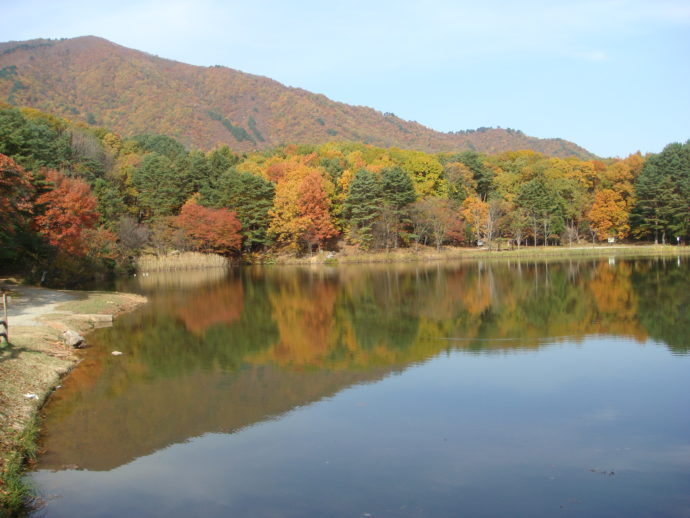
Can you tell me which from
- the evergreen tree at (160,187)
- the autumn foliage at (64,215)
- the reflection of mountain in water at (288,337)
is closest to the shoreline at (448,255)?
the evergreen tree at (160,187)

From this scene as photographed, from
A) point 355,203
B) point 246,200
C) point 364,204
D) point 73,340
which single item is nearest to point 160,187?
point 246,200

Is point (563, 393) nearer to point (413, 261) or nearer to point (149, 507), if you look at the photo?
point (149, 507)

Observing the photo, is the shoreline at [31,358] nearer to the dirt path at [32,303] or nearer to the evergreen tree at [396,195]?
the dirt path at [32,303]

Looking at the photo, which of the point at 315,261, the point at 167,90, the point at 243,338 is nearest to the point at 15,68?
the point at 167,90

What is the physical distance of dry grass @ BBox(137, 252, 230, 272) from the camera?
50.2 meters

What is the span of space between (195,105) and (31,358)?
131 metres

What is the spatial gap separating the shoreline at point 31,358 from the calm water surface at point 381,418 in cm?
34

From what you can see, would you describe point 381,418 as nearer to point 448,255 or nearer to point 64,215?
point 64,215

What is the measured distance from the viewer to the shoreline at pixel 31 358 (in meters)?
8.07

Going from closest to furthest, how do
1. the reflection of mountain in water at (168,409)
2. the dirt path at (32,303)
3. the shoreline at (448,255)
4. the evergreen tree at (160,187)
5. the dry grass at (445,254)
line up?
the reflection of mountain in water at (168,409)
the dirt path at (32,303)
the shoreline at (448,255)
the dry grass at (445,254)
the evergreen tree at (160,187)

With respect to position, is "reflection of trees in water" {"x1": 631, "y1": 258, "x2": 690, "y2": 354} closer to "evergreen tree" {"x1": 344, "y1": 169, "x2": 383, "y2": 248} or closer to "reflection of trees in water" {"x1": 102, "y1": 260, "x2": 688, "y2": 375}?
"reflection of trees in water" {"x1": 102, "y1": 260, "x2": 688, "y2": 375}

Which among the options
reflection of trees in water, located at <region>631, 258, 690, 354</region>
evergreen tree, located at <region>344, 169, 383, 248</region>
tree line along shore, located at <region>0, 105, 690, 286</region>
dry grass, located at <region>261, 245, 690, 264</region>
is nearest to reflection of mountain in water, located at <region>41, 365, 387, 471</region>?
reflection of trees in water, located at <region>631, 258, 690, 354</region>

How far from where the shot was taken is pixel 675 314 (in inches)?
829

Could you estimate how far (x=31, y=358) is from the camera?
13.5 m
